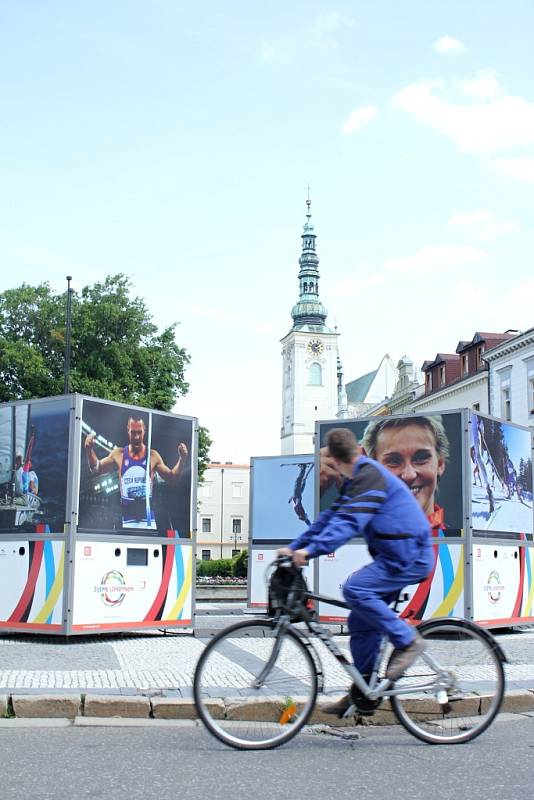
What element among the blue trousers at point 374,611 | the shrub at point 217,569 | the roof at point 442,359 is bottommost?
the shrub at point 217,569

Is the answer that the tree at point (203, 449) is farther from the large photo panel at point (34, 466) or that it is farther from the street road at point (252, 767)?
the street road at point (252, 767)

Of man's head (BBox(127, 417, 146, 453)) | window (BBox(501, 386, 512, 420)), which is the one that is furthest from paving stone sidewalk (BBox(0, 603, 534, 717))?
window (BBox(501, 386, 512, 420))

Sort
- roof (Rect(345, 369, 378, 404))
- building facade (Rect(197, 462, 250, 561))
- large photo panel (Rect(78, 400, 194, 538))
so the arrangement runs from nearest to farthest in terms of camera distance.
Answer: large photo panel (Rect(78, 400, 194, 538))
building facade (Rect(197, 462, 250, 561))
roof (Rect(345, 369, 378, 404))

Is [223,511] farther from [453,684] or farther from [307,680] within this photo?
[307,680]

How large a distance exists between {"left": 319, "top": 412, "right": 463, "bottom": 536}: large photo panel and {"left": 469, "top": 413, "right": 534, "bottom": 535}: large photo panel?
0.82ft

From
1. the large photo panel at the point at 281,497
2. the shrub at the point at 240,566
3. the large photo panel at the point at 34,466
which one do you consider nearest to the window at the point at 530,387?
the shrub at the point at 240,566

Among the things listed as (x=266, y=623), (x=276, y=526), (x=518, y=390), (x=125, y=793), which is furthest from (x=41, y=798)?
(x=518, y=390)

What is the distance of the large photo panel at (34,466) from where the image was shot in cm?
1299

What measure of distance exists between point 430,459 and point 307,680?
826 cm

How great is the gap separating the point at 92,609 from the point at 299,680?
7346 mm

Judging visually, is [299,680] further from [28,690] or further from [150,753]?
[28,690]

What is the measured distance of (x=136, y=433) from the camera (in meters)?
13.8

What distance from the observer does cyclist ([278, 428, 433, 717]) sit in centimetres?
581

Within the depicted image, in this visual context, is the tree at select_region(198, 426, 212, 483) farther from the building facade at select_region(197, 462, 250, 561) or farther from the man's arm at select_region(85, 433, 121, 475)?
the building facade at select_region(197, 462, 250, 561)
